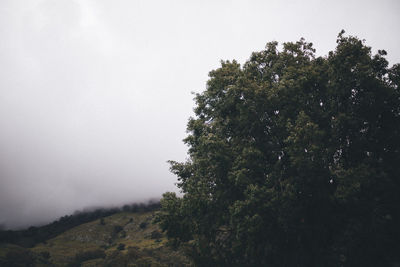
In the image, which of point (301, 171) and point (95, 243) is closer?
point (301, 171)

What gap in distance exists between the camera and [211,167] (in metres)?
17.0

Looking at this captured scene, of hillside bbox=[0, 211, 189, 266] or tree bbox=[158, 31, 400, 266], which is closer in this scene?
tree bbox=[158, 31, 400, 266]

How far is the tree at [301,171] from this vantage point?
13.8 meters

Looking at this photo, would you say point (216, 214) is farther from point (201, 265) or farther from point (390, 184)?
point (390, 184)

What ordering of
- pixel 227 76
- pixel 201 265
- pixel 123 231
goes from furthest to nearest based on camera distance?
pixel 123 231
pixel 227 76
pixel 201 265

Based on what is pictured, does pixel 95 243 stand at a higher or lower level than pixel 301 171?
lower

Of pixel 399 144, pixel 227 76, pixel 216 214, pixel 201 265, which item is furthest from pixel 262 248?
pixel 227 76

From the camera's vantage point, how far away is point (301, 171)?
1408cm

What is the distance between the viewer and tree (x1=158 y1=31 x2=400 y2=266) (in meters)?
13.8

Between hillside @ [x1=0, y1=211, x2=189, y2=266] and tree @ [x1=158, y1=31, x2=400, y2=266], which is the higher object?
tree @ [x1=158, y1=31, x2=400, y2=266]

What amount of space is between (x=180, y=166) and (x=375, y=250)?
14.5 m

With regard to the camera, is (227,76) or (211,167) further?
(227,76)

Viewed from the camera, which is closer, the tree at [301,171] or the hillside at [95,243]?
the tree at [301,171]

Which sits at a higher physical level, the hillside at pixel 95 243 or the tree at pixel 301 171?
the tree at pixel 301 171
